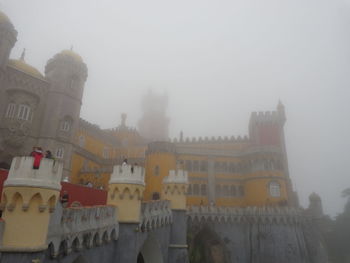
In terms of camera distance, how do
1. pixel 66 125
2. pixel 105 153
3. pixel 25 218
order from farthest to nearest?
pixel 105 153
pixel 66 125
pixel 25 218

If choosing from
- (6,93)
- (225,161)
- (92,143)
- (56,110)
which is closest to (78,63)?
(56,110)

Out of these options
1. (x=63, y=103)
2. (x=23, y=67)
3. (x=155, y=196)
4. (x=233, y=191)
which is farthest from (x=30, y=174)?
(x=233, y=191)

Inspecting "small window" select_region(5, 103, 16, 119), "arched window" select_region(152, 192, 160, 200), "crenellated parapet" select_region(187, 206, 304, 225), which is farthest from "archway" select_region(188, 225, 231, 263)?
"small window" select_region(5, 103, 16, 119)

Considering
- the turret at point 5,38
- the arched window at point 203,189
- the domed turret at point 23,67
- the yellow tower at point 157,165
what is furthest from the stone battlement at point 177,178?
the turret at point 5,38

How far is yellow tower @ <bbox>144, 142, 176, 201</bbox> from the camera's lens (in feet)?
108

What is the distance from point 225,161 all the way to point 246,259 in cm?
1384

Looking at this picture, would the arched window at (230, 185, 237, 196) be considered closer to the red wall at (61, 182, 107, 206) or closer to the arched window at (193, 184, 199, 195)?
the arched window at (193, 184, 199, 195)

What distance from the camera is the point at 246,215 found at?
3353cm

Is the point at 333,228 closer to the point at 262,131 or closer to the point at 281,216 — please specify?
the point at 281,216

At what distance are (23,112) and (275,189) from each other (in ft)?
109

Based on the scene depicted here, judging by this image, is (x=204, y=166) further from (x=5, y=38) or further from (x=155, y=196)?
(x=5, y=38)

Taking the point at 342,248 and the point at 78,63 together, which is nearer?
the point at 78,63

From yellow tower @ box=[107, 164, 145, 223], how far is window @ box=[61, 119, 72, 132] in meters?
17.8

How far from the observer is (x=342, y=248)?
40.6 m
